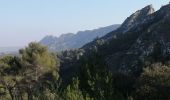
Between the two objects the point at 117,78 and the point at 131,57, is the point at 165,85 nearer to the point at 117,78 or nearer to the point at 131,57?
the point at 117,78

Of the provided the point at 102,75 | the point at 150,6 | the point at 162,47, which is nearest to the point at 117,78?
the point at 102,75

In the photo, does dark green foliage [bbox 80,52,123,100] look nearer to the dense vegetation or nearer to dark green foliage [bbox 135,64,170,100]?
the dense vegetation

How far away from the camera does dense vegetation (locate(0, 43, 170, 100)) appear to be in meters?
42.2

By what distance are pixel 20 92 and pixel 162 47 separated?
26.6 m

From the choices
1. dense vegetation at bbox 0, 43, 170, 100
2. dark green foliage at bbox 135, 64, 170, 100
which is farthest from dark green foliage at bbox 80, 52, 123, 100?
dark green foliage at bbox 135, 64, 170, 100

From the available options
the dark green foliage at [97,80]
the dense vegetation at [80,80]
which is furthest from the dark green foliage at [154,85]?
the dark green foliage at [97,80]

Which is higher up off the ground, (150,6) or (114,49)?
Result: (150,6)

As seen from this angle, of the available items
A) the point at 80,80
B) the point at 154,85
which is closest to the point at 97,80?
the point at 154,85

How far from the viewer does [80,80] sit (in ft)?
163

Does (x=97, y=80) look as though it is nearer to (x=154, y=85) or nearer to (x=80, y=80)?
(x=154, y=85)

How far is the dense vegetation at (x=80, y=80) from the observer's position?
42.2 metres

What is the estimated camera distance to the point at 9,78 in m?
72.0

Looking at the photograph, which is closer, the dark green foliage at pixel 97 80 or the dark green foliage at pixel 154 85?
the dark green foliage at pixel 97 80

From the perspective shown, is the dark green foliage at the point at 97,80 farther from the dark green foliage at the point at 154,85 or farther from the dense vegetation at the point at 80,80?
the dark green foliage at the point at 154,85
